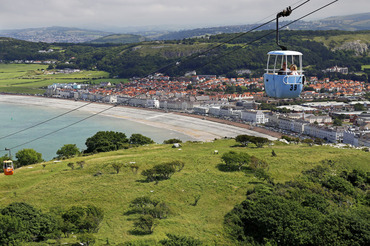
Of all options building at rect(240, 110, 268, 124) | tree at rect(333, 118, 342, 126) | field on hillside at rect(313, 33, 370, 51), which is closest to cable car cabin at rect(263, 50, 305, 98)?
tree at rect(333, 118, 342, 126)

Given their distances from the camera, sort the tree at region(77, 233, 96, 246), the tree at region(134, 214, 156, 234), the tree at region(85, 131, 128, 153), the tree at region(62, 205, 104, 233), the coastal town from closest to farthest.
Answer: the tree at region(77, 233, 96, 246)
the tree at region(62, 205, 104, 233)
the tree at region(134, 214, 156, 234)
the tree at region(85, 131, 128, 153)
the coastal town

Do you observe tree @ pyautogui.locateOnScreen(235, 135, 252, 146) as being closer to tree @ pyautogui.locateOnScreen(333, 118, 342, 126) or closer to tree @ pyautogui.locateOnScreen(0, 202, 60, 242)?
tree @ pyautogui.locateOnScreen(0, 202, 60, 242)

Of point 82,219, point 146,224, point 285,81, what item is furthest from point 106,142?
point 285,81

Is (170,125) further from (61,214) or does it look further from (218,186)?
(61,214)

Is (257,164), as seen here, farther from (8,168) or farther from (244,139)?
(8,168)

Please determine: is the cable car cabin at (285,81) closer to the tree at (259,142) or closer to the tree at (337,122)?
the tree at (259,142)

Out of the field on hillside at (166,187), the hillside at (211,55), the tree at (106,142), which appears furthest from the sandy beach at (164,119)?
the hillside at (211,55)
